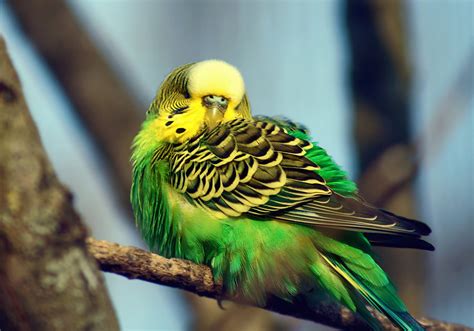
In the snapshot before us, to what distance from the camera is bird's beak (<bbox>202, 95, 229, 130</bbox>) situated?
518 cm

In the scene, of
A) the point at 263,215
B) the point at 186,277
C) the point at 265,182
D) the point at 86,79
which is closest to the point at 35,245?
the point at 186,277

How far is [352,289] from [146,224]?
4.39 feet

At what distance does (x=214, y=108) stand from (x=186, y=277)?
4.82ft

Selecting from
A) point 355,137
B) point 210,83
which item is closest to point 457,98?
point 210,83

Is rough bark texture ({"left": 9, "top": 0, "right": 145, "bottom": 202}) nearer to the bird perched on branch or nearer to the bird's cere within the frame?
the bird's cere

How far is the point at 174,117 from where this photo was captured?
17.2 feet

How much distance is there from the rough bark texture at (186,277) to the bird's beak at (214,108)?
1082mm

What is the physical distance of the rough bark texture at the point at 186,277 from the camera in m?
3.50

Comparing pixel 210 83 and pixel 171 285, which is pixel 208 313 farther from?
pixel 171 285

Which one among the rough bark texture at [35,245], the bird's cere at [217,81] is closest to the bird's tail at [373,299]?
the bird's cere at [217,81]

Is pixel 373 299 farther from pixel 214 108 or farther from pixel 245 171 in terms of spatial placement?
pixel 214 108

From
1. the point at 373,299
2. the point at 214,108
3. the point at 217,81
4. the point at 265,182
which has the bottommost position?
the point at 373,299

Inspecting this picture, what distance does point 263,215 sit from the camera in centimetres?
452

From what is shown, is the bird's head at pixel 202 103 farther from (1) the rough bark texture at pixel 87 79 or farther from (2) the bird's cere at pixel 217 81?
(1) the rough bark texture at pixel 87 79
